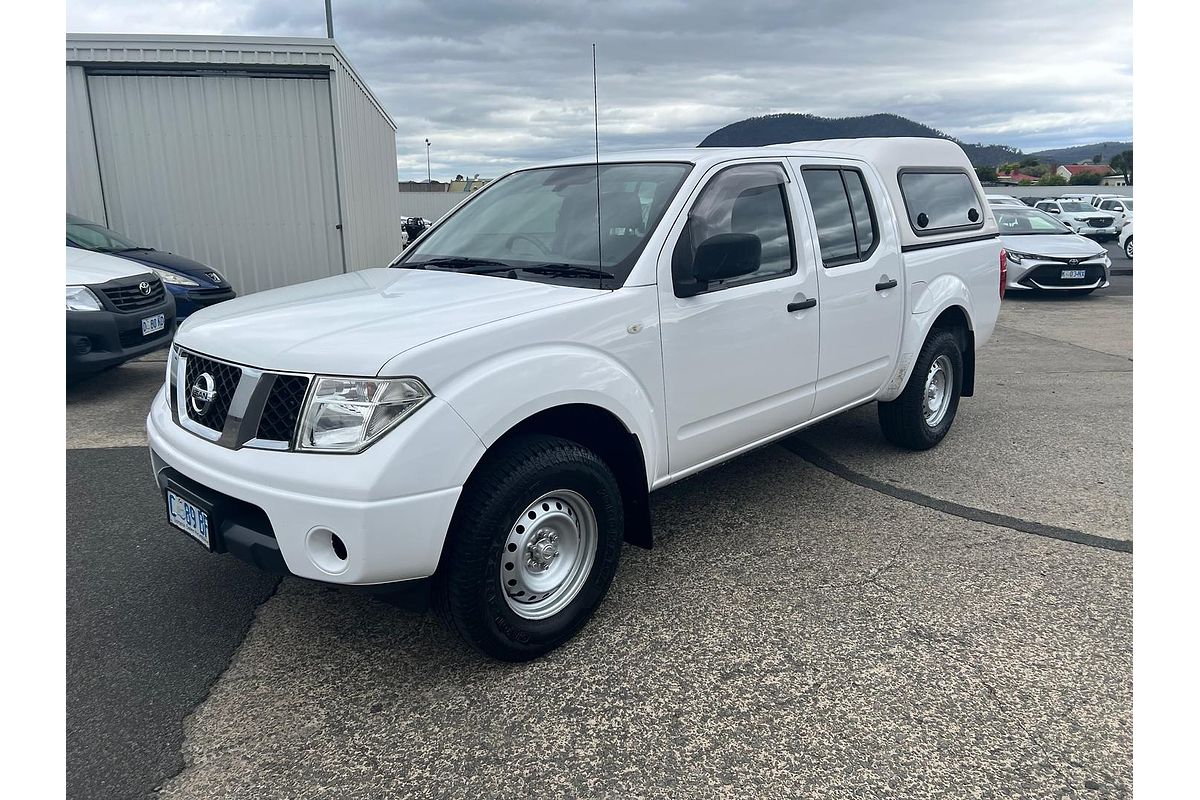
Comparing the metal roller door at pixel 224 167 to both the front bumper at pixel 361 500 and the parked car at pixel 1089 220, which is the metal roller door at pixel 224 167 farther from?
the parked car at pixel 1089 220

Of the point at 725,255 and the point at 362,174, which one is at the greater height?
the point at 362,174

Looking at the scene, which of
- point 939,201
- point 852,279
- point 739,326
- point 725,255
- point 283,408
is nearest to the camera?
point 283,408

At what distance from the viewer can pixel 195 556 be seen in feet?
12.6

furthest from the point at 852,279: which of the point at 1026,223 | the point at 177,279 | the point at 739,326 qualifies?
the point at 1026,223

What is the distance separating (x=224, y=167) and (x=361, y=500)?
36.3 ft

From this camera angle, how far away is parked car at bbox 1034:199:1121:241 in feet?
84.4

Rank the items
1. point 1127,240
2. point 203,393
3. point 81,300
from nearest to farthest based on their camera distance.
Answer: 1. point 203,393
2. point 81,300
3. point 1127,240

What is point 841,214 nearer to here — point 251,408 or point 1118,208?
point 251,408

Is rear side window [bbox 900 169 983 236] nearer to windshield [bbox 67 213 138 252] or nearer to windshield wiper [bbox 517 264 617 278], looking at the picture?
windshield wiper [bbox 517 264 617 278]

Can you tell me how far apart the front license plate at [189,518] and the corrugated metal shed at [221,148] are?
9913mm

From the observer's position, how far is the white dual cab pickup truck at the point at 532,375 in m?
2.50

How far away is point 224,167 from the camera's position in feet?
38.4

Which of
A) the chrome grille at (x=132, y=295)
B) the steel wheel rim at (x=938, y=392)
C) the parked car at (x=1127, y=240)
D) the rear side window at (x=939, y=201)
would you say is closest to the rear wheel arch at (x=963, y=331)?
the steel wheel rim at (x=938, y=392)

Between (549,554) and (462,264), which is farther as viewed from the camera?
(462,264)
